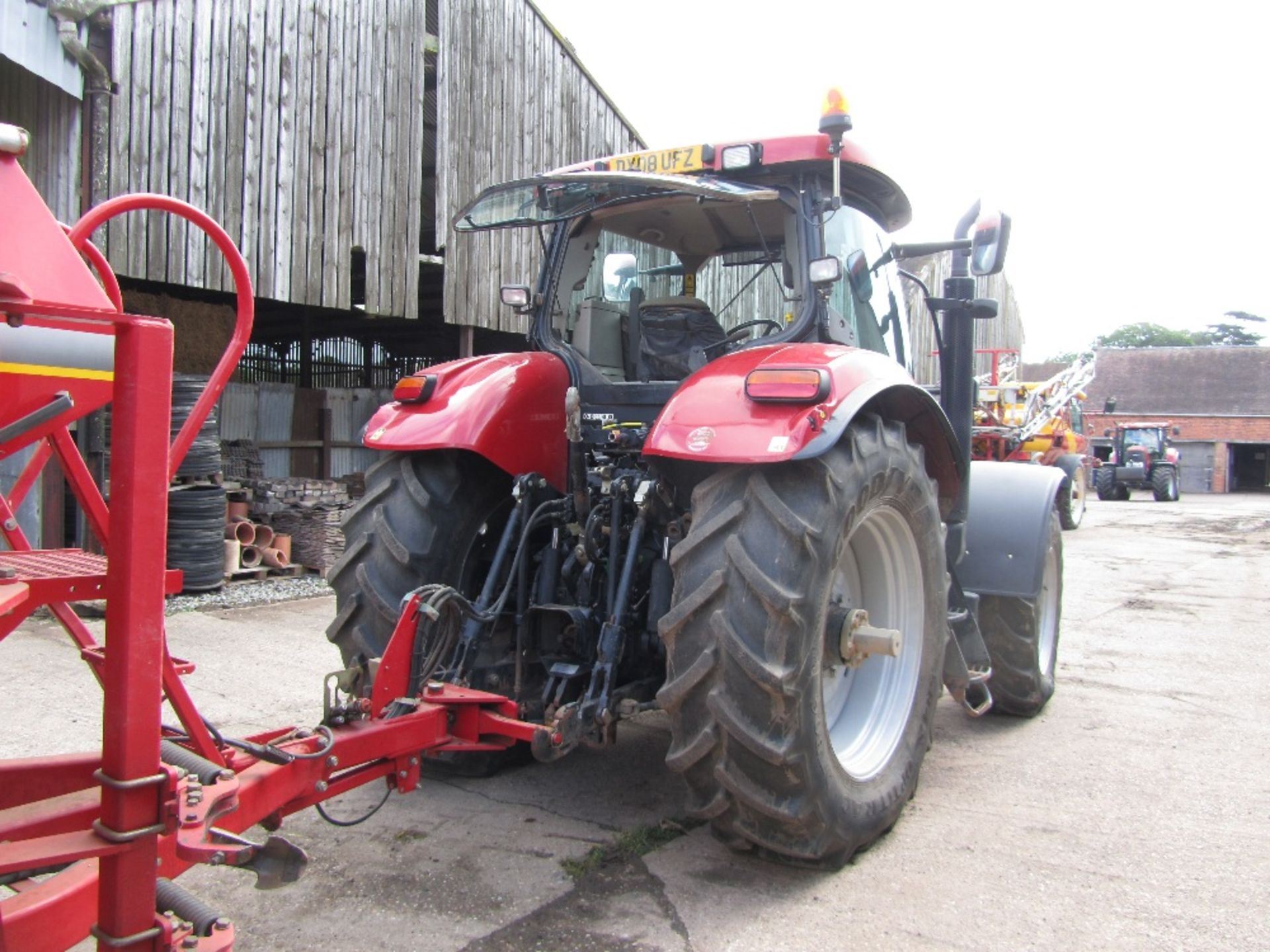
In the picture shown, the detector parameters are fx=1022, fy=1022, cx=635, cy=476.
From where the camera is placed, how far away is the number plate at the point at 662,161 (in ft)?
12.5

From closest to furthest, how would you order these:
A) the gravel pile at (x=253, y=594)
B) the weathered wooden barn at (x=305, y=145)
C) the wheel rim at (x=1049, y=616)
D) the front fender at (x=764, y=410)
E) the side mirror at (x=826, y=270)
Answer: the front fender at (x=764, y=410)
the side mirror at (x=826, y=270)
the wheel rim at (x=1049, y=616)
the weathered wooden barn at (x=305, y=145)
the gravel pile at (x=253, y=594)

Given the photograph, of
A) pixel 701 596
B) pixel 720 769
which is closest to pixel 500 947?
pixel 720 769

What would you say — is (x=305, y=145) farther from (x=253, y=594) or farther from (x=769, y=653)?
(x=769, y=653)

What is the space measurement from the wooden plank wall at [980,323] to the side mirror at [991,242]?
391 inches

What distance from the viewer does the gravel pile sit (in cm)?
759

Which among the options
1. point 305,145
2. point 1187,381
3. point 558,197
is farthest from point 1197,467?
point 558,197

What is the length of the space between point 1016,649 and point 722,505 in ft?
8.13

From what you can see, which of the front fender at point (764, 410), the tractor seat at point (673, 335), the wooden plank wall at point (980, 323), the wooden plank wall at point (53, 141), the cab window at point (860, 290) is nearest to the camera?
the front fender at point (764, 410)

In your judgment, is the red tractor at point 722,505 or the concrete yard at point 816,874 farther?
the red tractor at point 722,505

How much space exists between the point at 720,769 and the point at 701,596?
0.48 m

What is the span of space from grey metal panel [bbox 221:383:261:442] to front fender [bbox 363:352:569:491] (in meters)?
6.97

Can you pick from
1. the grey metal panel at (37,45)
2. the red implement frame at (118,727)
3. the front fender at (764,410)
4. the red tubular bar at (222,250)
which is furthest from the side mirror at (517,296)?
the grey metal panel at (37,45)

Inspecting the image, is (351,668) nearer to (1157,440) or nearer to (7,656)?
(7,656)

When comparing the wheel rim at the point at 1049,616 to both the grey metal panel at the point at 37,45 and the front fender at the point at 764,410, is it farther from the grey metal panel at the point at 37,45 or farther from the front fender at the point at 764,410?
the grey metal panel at the point at 37,45
